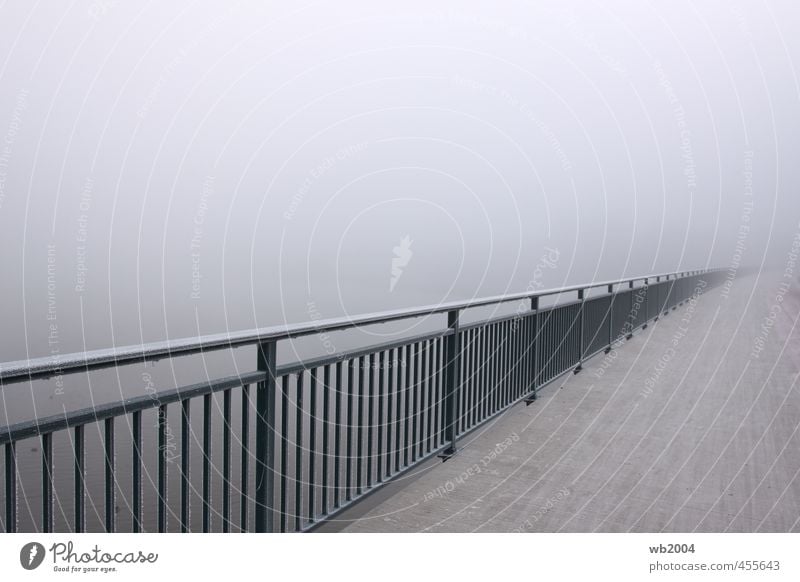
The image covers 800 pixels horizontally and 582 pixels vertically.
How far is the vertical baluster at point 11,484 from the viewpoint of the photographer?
2082 millimetres

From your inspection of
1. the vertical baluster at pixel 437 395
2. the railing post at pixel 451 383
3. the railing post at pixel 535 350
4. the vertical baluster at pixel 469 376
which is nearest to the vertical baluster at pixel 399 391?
the vertical baluster at pixel 437 395

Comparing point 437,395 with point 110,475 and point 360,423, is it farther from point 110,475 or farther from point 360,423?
point 110,475

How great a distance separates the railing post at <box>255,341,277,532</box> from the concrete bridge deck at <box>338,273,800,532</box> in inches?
31.3

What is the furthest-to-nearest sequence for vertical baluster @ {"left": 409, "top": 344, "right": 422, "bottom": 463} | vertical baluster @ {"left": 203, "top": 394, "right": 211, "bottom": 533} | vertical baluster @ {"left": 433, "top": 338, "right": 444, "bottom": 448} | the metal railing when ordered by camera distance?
vertical baluster @ {"left": 433, "top": 338, "right": 444, "bottom": 448} < vertical baluster @ {"left": 409, "top": 344, "right": 422, "bottom": 463} < vertical baluster @ {"left": 203, "top": 394, "right": 211, "bottom": 533} < the metal railing

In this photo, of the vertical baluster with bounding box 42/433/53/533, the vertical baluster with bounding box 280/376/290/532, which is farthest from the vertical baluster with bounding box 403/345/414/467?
the vertical baluster with bounding box 42/433/53/533

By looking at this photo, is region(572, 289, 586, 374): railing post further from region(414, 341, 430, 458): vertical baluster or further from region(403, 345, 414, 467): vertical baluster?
region(403, 345, 414, 467): vertical baluster

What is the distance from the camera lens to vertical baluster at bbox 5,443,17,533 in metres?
2.08

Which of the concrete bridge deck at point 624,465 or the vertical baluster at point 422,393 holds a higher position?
the vertical baluster at point 422,393

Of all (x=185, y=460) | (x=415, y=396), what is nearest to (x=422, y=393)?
(x=415, y=396)

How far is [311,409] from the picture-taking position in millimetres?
3584

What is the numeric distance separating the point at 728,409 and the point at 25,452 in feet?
27.2

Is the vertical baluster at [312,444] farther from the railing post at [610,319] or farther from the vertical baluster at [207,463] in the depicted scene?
the railing post at [610,319]

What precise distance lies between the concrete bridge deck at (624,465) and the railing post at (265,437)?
79cm

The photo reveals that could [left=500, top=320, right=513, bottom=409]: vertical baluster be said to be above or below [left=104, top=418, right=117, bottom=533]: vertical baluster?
below
